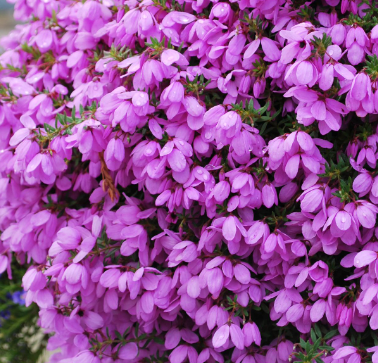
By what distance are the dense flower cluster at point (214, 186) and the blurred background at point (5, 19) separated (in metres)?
6.23

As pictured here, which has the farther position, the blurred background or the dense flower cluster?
the blurred background

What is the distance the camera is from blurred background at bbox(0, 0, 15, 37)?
7.23 m

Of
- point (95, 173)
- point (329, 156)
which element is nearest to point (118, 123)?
point (95, 173)

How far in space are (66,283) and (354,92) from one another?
26.2 inches

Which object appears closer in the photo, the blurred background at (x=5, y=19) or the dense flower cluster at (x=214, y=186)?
the dense flower cluster at (x=214, y=186)

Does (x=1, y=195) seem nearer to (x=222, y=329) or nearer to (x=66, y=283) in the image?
(x=66, y=283)

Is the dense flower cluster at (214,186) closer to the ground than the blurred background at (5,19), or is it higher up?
higher up

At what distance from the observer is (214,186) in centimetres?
104

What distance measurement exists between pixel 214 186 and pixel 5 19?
784cm

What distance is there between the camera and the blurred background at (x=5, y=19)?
723 cm

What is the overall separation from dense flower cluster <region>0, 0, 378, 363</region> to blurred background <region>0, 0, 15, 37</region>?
20.4 ft

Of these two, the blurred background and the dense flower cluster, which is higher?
the dense flower cluster

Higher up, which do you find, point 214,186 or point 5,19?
point 214,186

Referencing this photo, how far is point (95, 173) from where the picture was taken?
3.83ft
